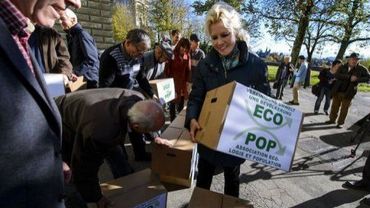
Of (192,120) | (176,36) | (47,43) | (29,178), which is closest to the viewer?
(29,178)

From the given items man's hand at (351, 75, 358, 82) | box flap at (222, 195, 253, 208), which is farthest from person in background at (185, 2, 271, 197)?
man's hand at (351, 75, 358, 82)

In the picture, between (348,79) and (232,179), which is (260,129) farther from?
(348,79)

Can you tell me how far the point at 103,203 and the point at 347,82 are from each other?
659cm

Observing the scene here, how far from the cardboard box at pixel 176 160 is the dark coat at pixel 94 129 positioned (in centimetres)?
106

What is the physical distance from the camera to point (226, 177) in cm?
240

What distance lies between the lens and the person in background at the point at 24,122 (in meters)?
0.94

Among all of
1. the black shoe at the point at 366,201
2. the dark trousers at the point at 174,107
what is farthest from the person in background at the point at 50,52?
the black shoe at the point at 366,201

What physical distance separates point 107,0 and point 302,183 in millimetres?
5521

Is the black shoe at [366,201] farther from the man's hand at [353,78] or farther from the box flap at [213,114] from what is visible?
the man's hand at [353,78]

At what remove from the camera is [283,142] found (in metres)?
2.02

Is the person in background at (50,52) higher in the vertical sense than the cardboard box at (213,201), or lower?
higher

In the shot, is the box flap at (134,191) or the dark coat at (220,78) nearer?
the dark coat at (220,78)

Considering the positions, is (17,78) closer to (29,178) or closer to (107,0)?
(29,178)

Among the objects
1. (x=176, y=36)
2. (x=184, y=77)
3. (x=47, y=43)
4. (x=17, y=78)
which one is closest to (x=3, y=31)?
(x=17, y=78)
